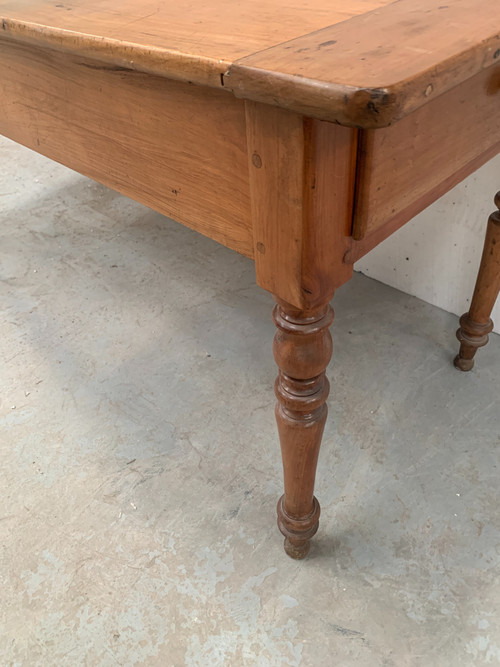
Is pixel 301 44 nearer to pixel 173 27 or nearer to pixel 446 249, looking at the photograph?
pixel 173 27

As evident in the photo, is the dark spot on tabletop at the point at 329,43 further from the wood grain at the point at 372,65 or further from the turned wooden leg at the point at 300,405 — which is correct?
the turned wooden leg at the point at 300,405

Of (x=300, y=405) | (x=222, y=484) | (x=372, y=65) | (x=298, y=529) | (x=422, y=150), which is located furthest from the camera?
(x=222, y=484)

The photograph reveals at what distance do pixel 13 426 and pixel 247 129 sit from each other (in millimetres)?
915

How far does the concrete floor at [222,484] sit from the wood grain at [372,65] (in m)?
0.72

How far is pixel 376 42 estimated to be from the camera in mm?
447

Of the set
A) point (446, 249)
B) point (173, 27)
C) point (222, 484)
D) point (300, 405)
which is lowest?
point (222, 484)

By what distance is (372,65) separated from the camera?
397mm

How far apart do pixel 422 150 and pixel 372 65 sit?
0.16m

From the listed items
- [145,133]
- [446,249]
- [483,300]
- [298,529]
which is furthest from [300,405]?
[446,249]

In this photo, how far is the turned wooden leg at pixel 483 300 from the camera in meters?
1.02

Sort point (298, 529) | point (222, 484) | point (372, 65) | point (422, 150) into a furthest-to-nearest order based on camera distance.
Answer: point (222, 484) → point (298, 529) → point (422, 150) → point (372, 65)

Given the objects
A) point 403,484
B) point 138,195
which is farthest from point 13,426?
point 403,484

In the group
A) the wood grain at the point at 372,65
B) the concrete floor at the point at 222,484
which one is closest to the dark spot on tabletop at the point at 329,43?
the wood grain at the point at 372,65

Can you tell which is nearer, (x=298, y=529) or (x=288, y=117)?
(x=288, y=117)
